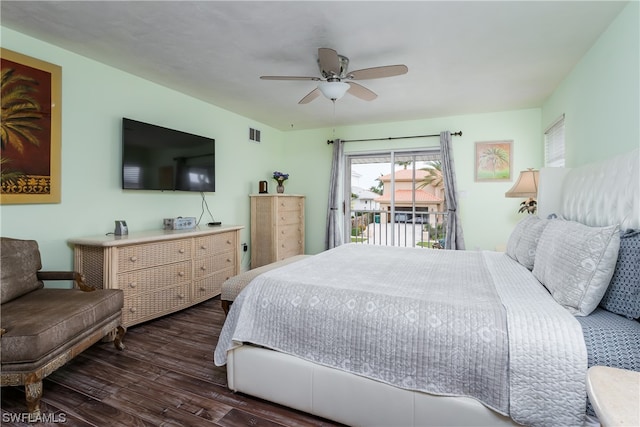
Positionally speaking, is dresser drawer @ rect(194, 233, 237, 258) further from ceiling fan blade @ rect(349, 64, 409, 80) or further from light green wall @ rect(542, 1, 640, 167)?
light green wall @ rect(542, 1, 640, 167)

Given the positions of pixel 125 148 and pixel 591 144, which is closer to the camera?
pixel 591 144

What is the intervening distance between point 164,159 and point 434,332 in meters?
3.20

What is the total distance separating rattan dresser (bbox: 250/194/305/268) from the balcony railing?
1.28 m

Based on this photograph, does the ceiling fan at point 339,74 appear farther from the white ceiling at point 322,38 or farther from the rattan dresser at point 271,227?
the rattan dresser at point 271,227

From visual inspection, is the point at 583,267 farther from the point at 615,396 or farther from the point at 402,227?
the point at 402,227

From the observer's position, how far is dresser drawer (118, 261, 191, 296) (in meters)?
2.74

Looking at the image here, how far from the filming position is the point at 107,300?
224 centimetres

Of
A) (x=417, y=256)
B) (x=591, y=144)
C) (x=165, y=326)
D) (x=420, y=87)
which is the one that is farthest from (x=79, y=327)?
(x=591, y=144)

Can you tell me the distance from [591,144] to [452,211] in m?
Result: 2.13

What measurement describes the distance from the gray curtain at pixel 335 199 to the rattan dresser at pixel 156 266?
2014mm

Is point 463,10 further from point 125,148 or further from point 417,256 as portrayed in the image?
point 125,148

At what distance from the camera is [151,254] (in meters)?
2.93

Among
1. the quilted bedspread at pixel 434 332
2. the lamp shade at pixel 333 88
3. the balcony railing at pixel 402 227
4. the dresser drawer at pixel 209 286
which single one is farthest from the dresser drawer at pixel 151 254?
the balcony railing at pixel 402 227

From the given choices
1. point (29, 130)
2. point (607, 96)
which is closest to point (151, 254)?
point (29, 130)
